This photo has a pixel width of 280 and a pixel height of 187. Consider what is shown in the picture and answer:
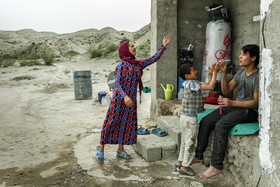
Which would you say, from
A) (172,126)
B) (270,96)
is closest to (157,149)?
(172,126)

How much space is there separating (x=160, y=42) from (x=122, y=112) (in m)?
2.31

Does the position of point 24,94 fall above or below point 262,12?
below

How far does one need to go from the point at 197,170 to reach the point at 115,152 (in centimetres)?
129

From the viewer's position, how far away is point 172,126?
388cm

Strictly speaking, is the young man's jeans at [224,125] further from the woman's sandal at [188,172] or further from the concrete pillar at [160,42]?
the concrete pillar at [160,42]

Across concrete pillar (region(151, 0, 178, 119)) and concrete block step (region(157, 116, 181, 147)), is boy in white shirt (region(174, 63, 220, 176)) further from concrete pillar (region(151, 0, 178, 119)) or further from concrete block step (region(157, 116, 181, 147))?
concrete pillar (region(151, 0, 178, 119))

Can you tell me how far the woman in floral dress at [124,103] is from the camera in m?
3.29

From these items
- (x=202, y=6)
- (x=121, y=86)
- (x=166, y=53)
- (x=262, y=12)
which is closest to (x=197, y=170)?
(x=121, y=86)

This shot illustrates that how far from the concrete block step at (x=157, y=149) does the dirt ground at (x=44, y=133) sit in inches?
29.5

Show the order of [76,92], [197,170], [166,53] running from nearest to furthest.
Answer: [197,170] < [166,53] < [76,92]

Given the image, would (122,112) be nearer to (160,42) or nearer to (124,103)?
(124,103)

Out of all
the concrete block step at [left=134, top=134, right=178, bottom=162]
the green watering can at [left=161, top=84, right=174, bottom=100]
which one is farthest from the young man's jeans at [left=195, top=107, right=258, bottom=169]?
the green watering can at [left=161, top=84, right=174, bottom=100]

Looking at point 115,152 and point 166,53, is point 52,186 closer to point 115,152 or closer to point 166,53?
point 115,152

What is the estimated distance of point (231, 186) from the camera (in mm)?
2756
